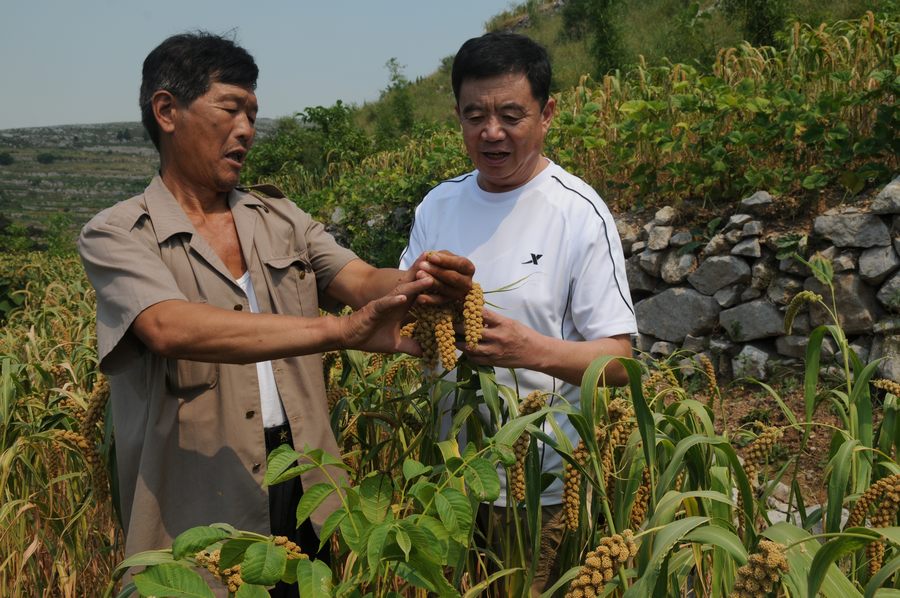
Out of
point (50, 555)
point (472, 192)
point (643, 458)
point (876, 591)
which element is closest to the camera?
point (876, 591)

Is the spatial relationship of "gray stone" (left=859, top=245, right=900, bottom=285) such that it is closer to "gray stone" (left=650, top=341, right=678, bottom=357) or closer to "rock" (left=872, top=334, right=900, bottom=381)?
"rock" (left=872, top=334, right=900, bottom=381)

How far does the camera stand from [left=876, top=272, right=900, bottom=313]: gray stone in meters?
4.20

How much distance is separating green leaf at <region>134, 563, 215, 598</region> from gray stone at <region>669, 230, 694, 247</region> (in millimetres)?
4446

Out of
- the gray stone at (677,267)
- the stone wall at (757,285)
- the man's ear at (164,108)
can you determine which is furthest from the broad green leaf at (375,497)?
the gray stone at (677,267)

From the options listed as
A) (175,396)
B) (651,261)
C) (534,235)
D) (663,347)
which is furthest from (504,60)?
(663,347)

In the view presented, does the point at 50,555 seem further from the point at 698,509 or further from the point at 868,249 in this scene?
the point at 868,249

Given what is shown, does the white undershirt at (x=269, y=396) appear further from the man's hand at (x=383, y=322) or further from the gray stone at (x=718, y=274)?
the gray stone at (x=718, y=274)

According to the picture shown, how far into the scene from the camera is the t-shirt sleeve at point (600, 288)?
6.09ft

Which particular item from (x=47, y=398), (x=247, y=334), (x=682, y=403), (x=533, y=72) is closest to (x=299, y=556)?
(x=247, y=334)

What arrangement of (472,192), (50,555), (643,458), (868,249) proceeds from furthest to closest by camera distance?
(868,249) → (50,555) → (472,192) → (643,458)

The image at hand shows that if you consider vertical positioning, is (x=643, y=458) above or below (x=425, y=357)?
below

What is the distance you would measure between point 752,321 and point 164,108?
3.88 metres

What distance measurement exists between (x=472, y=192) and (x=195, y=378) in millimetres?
839

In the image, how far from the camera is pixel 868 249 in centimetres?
437
